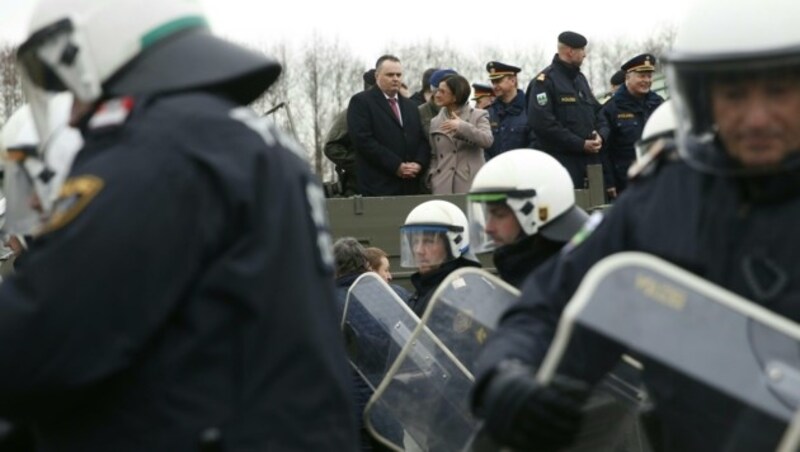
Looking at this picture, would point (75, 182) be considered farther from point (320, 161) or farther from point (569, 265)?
point (320, 161)

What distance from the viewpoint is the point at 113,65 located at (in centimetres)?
333

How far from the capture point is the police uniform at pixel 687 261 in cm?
308

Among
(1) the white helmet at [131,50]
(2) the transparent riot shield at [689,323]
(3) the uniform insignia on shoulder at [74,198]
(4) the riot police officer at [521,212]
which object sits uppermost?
(1) the white helmet at [131,50]

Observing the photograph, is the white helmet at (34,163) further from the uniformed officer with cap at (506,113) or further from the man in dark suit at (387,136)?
the uniformed officer with cap at (506,113)

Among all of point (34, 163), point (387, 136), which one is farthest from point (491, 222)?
point (387, 136)

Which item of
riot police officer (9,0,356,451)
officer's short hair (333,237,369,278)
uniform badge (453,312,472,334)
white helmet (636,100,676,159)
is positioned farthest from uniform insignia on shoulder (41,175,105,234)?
officer's short hair (333,237,369,278)

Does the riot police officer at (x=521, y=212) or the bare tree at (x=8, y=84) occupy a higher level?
the riot police officer at (x=521, y=212)

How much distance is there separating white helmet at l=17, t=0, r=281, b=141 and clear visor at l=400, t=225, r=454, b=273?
445 centimetres

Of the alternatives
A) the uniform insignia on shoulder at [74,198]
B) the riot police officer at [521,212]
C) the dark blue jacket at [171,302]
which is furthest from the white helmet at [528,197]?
the uniform insignia on shoulder at [74,198]

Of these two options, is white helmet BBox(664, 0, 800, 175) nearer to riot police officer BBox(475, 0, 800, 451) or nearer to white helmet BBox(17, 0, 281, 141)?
riot police officer BBox(475, 0, 800, 451)

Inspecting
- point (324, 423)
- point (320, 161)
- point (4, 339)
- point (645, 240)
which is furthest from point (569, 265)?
point (320, 161)

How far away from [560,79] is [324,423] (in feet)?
27.8

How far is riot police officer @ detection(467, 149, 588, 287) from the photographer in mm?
5816

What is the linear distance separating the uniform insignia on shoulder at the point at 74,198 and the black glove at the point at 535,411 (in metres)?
0.85
